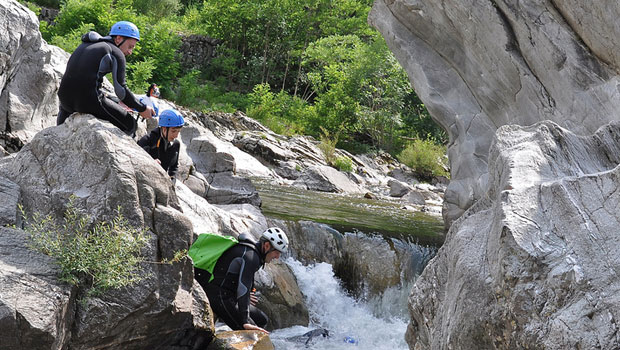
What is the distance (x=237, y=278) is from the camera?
7406 millimetres

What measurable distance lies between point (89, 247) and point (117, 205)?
504mm

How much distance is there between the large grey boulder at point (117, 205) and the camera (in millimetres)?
5707

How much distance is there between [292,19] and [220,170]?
83.8ft

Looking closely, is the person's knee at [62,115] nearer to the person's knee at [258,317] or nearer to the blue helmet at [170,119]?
the blue helmet at [170,119]

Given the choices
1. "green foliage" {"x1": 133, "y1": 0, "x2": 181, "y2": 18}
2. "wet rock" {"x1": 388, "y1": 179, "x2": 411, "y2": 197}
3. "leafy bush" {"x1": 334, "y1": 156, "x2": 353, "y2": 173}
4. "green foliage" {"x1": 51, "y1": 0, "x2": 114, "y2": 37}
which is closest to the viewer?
"wet rock" {"x1": 388, "y1": 179, "x2": 411, "y2": 197}

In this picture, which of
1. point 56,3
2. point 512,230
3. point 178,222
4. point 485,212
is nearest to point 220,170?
point 178,222

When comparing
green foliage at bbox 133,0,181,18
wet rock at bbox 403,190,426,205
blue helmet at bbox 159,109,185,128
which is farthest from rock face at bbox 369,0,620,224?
green foliage at bbox 133,0,181,18

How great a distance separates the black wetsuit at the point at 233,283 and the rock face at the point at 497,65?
4466mm

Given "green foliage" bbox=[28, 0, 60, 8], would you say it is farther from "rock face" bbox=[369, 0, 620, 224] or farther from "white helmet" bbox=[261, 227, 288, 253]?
"white helmet" bbox=[261, 227, 288, 253]

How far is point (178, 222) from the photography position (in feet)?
20.6

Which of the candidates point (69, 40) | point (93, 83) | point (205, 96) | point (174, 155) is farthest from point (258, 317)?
point (205, 96)

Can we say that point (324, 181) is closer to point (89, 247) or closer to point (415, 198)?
point (415, 198)

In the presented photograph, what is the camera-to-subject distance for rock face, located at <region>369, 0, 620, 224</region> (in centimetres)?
999

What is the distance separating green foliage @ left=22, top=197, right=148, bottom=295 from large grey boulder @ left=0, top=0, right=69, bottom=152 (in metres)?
5.35
